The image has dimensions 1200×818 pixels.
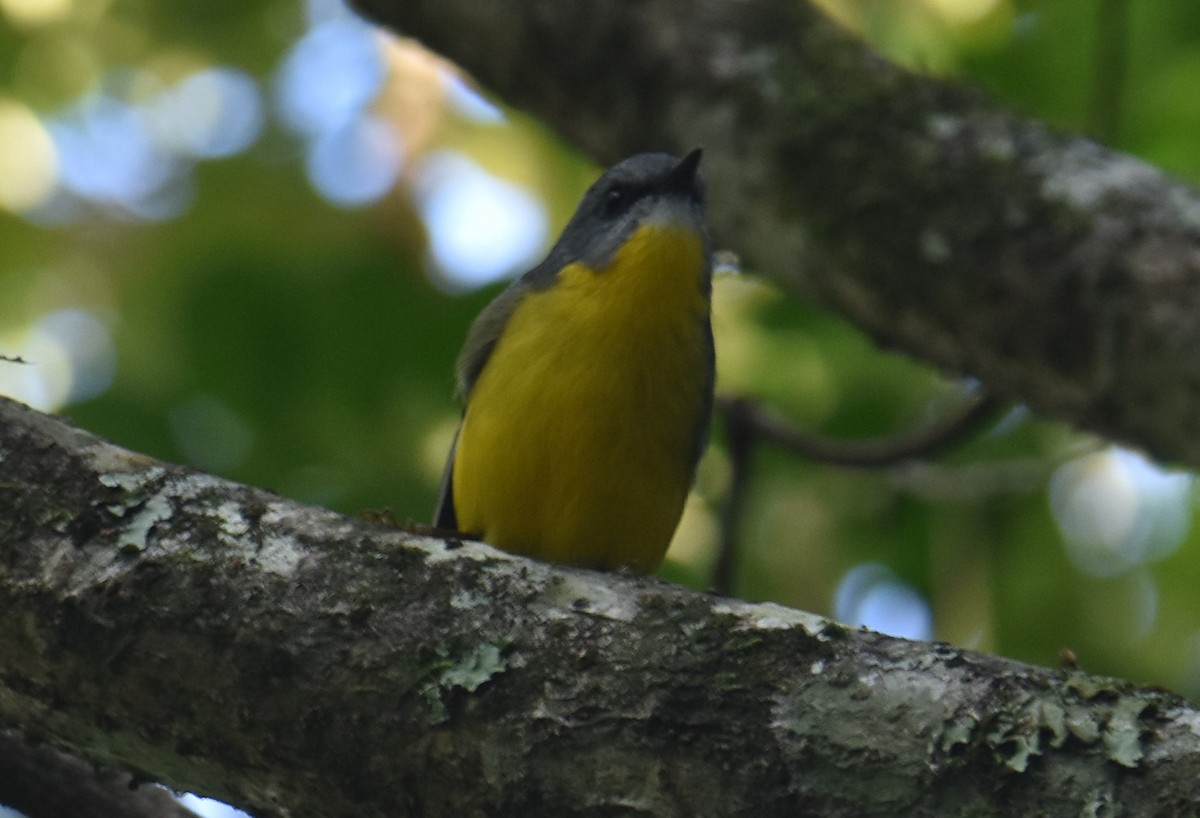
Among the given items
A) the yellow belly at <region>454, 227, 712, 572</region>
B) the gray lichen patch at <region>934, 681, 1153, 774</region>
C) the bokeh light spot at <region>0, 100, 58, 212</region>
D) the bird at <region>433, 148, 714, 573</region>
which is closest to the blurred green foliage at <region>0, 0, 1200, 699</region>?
the bokeh light spot at <region>0, 100, 58, 212</region>

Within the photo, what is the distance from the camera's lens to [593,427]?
4.01m

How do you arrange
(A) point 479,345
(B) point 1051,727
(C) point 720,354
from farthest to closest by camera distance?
(C) point 720,354 < (A) point 479,345 < (B) point 1051,727

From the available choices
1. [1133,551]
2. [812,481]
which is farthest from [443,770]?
[1133,551]

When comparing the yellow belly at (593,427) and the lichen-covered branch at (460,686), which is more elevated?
the yellow belly at (593,427)

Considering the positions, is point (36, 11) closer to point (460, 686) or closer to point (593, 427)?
point (593, 427)

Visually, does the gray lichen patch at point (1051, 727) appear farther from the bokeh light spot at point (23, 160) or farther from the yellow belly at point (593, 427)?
the bokeh light spot at point (23, 160)

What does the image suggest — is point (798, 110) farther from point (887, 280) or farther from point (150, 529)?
point (150, 529)

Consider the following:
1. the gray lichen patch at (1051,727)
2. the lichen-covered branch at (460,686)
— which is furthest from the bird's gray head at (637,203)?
the gray lichen patch at (1051,727)

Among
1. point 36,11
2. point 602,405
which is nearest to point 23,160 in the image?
point 36,11

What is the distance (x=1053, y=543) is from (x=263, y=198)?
11.9ft

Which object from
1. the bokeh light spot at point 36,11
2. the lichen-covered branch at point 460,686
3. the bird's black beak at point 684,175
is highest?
the bokeh light spot at point 36,11

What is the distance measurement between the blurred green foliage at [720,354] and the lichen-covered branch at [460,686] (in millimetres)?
2405

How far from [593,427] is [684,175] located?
0.92 metres

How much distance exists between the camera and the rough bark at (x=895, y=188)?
387 cm
